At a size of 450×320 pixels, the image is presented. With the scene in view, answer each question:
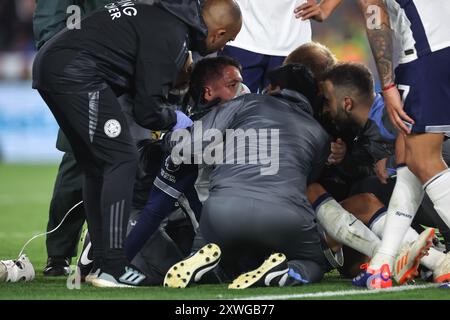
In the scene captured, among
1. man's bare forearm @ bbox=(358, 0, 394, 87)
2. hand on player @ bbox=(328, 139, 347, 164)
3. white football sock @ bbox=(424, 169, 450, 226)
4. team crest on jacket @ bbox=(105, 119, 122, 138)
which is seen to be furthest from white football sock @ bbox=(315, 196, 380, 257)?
team crest on jacket @ bbox=(105, 119, 122, 138)

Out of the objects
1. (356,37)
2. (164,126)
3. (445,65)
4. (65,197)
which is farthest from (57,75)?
(356,37)

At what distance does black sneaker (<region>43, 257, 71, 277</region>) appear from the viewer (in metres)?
5.46

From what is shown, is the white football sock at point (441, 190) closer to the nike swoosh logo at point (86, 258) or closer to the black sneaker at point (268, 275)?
the black sneaker at point (268, 275)

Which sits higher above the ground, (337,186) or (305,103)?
(305,103)

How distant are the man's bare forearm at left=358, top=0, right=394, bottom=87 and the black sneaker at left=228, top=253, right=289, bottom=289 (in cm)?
97

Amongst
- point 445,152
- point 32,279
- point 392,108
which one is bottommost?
point 32,279

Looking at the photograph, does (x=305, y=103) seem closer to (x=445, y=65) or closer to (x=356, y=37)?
(x=445, y=65)

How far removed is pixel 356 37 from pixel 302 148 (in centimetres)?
1219

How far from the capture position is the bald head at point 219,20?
197 inches

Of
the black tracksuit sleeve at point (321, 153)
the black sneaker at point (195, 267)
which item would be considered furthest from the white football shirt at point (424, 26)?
the black sneaker at point (195, 267)

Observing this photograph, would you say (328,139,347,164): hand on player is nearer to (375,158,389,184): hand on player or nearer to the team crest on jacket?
(375,158,389,184): hand on player

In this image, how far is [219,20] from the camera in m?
4.99

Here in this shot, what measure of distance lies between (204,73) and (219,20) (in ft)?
1.51

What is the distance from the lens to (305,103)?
502 centimetres
